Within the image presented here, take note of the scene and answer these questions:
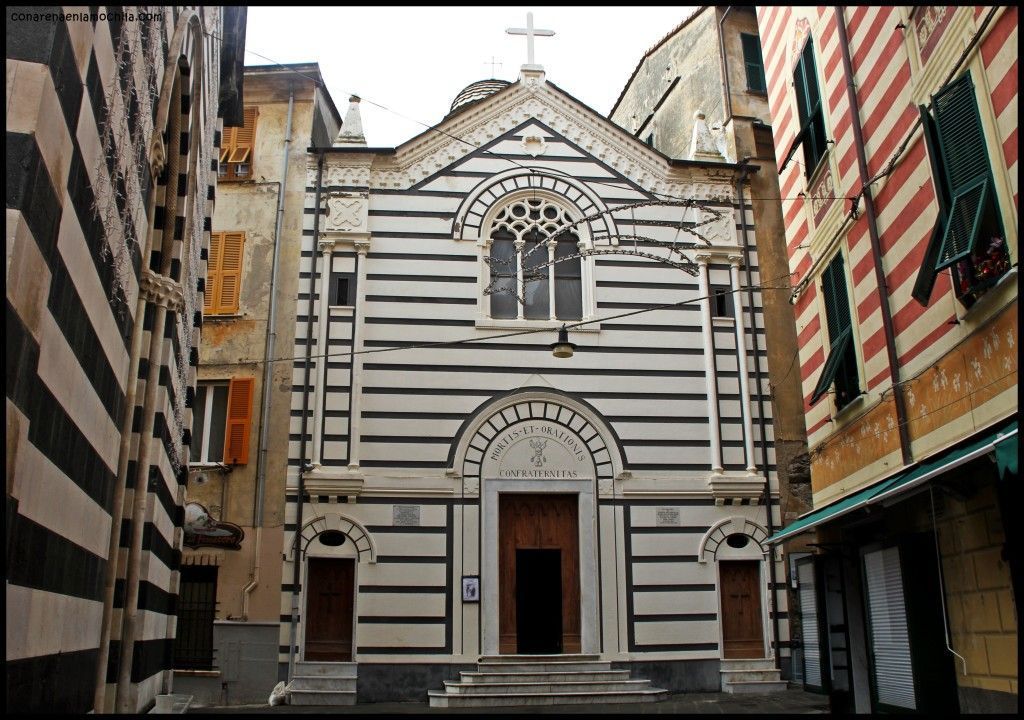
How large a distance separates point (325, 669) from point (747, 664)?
23.7ft

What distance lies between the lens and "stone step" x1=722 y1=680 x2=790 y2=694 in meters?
15.4

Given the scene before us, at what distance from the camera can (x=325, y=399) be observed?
650 inches

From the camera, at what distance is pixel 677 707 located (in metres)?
13.9

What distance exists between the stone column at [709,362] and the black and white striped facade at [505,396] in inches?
1.5

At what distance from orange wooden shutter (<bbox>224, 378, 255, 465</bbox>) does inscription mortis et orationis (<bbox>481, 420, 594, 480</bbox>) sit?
474 centimetres

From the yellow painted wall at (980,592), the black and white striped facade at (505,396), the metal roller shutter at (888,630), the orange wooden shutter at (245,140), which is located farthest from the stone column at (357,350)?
the yellow painted wall at (980,592)

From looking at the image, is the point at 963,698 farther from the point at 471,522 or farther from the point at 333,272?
the point at 333,272

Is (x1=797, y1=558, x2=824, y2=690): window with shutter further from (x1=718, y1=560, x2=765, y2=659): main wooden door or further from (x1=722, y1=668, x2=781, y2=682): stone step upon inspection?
(x1=718, y1=560, x2=765, y2=659): main wooden door

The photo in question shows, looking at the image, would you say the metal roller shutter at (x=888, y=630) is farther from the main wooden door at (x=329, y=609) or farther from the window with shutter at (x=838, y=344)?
the main wooden door at (x=329, y=609)

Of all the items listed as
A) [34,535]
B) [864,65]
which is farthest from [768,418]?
[34,535]

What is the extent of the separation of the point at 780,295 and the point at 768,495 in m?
4.72

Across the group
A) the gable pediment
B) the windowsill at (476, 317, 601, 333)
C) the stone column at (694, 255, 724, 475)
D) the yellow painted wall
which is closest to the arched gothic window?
the windowsill at (476, 317, 601, 333)

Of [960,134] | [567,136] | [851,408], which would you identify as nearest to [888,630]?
[851,408]

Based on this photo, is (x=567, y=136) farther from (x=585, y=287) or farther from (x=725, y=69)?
(x=725, y=69)
